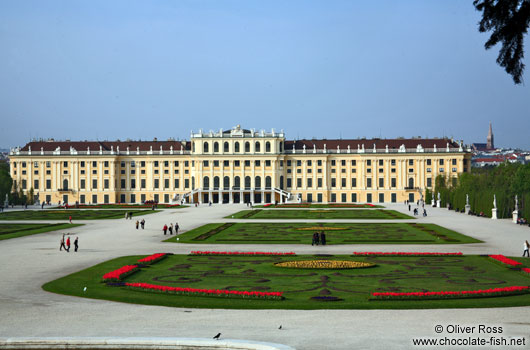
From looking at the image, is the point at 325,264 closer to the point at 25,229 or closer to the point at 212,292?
the point at 212,292

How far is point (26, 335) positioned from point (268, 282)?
417 inches

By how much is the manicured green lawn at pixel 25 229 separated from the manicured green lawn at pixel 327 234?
1182cm

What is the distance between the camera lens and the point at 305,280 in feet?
81.9

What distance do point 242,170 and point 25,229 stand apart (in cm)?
6856

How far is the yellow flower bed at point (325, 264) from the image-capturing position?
28.4m

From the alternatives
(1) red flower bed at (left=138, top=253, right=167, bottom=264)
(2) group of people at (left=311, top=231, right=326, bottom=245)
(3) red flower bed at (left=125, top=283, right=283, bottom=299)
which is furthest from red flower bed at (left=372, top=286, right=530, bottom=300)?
(2) group of people at (left=311, top=231, right=326, bottom=245)

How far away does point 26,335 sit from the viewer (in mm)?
15844

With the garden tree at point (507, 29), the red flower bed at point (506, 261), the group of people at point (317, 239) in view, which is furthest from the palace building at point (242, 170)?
the garden tree at point (507, 29)

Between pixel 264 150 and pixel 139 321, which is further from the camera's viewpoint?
pixel 264 150

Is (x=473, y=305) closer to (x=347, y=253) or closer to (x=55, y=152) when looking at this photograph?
(x=347, y=253)

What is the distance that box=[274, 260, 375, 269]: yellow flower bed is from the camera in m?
28.4

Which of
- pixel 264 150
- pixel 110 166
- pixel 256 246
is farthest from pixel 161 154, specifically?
pixel 256 246

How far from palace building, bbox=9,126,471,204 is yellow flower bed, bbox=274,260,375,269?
86.1m

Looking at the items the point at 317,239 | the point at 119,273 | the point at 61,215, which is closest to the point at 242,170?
the point at 61,215
